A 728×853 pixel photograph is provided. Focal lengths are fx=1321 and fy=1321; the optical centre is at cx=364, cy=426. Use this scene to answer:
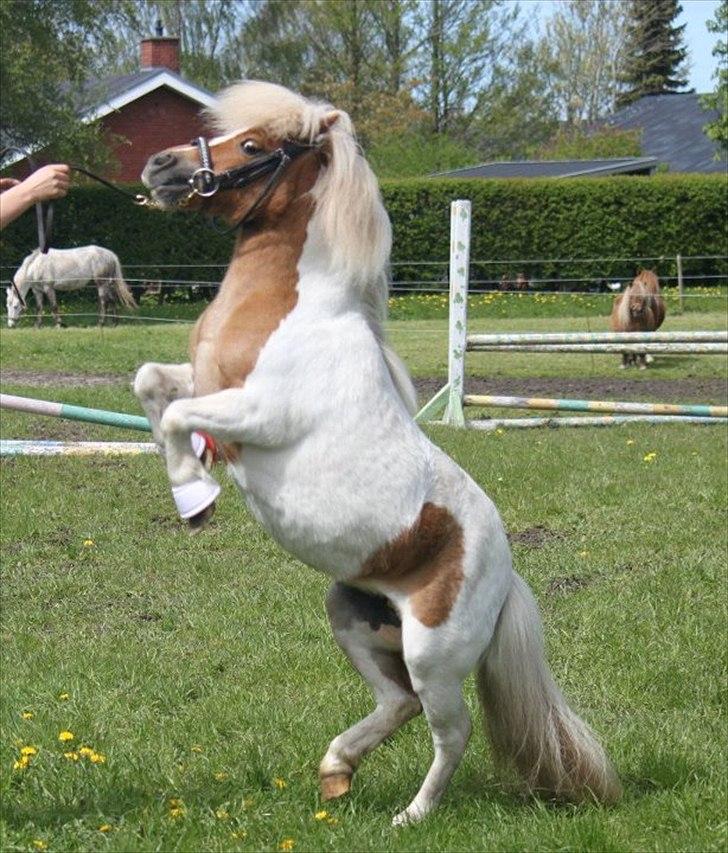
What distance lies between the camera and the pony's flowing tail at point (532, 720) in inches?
155

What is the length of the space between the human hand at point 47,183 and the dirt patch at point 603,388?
30.3ft

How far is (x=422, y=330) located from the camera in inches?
856

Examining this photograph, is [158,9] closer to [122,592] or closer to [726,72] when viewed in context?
[726,72]

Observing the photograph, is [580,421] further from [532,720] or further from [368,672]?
[368,672]

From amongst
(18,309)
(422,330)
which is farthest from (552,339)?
(18,309)

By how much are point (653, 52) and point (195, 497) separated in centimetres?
6990

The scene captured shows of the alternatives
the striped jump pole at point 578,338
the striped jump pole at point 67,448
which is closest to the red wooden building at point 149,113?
the striped jump pole at point 578,338

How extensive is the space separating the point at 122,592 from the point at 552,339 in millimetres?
5989

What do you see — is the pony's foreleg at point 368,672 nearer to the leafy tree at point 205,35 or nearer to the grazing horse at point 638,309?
the grazing horse at point 638,309

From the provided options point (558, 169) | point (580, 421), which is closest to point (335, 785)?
point (580, 421)

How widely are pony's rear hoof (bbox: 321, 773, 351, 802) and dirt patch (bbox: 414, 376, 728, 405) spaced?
9132mm

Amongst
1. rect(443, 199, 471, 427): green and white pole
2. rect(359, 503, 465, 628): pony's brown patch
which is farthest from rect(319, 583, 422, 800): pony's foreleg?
rect(443, 199, 471, 427): green and white pole

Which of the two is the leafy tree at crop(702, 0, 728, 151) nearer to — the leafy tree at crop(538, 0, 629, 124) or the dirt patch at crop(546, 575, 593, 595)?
the leafy tree at crop(538, 0, 629, 124)

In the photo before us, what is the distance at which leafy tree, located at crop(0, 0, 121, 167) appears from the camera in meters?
→ 27.7
